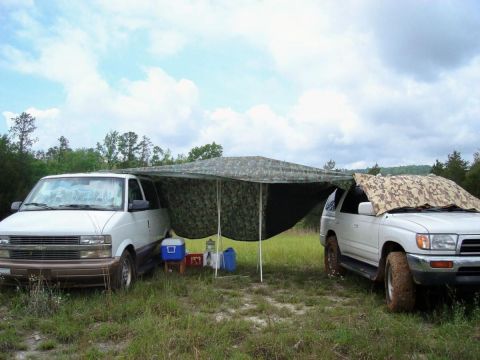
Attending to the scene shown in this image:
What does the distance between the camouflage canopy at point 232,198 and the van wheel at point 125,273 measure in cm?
213

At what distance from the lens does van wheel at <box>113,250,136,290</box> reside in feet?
22.9

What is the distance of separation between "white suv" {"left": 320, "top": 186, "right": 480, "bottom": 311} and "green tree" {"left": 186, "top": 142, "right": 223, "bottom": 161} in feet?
158

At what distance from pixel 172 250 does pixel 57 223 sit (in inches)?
115

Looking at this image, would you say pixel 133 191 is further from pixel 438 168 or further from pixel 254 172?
pixel 438 168

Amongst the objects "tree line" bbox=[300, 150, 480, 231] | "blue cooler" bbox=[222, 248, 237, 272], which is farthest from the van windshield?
"tree line" bbox=[300, 150, 480, 231]

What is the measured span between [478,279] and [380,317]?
1.28 meters

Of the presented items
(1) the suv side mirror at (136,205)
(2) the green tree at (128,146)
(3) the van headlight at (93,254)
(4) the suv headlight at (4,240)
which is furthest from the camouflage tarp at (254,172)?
(2) the green tree at (128,146)

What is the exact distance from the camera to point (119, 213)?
761 cm

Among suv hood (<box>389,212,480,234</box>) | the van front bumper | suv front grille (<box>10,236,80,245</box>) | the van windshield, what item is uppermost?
the van windshield

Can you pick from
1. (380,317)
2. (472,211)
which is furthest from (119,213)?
(472,211)

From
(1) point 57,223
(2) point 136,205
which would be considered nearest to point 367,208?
(2) point 136,205

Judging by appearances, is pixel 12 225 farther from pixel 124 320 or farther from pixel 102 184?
pixel 124 320

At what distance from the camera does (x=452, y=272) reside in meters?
5.78

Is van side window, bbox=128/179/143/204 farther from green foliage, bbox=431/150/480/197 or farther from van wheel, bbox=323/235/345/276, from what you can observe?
green foliage, bbox=431/150/480/197
